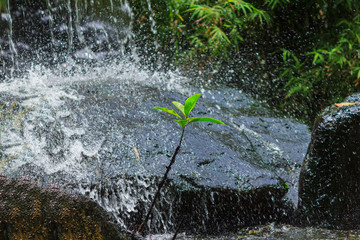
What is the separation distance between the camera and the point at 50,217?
47.3 inches

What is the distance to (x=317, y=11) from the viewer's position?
5441mm

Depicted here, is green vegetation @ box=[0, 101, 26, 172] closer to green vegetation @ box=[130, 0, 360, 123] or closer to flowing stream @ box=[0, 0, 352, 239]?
flowing stream @ box=[0, 0, 352, 239]

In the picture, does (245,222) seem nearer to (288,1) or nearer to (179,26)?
(179,26)

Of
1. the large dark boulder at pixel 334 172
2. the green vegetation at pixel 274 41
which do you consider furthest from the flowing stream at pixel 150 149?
the green vegetation at pixel 274 41

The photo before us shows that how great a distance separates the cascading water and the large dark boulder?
0.84 feet

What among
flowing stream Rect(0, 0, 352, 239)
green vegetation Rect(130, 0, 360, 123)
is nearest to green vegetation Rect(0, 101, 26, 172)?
flowing stream Rect(0, 0, 352, 239)

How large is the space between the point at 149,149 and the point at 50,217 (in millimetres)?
1272

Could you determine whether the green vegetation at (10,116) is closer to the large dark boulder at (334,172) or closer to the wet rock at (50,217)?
the wet rock at (50,217)

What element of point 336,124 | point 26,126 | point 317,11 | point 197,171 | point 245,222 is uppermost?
point 317,11

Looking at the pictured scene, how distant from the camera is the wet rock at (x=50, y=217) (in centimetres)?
118

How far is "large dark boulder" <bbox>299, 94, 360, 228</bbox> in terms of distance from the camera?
6.70 feet

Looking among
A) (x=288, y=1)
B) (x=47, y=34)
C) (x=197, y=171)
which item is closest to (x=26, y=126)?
(x=197, y=171)

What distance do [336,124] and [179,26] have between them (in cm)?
329

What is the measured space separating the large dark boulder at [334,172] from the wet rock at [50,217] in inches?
54.1
